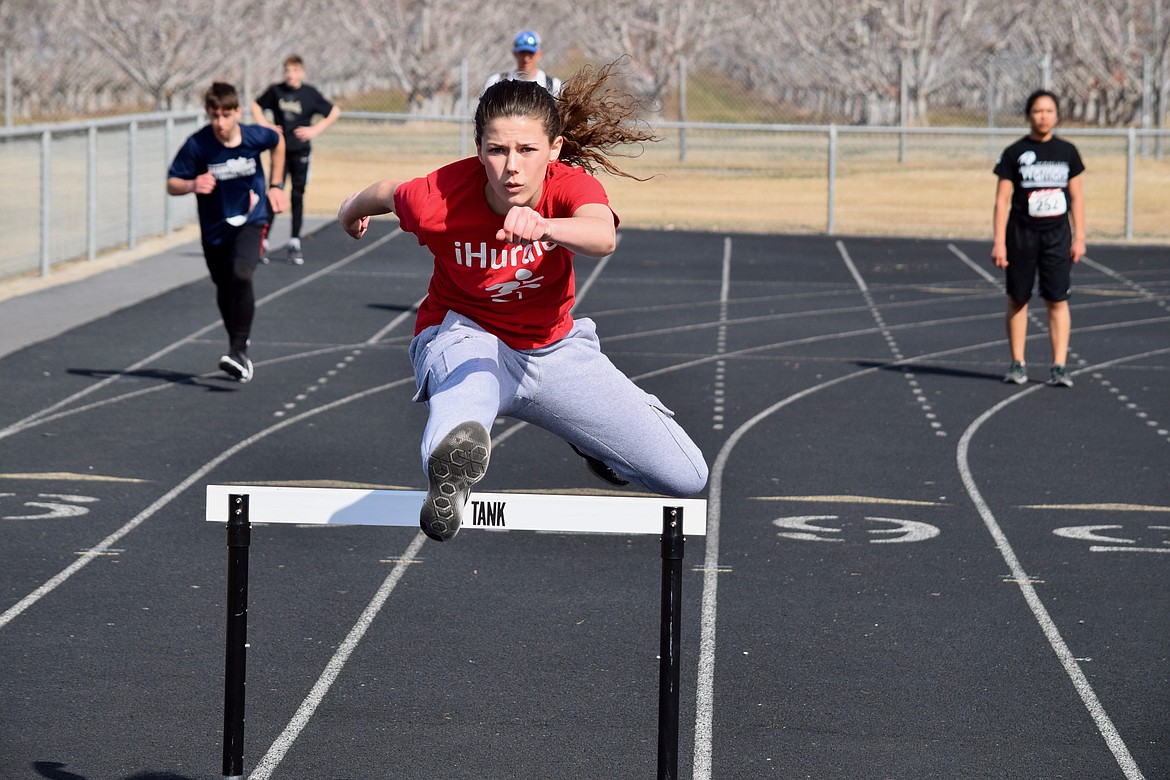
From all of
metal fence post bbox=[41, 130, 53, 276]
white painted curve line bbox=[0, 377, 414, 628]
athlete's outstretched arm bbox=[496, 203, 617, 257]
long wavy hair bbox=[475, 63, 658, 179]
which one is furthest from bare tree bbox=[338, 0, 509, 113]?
athlete's outstretched arm bbox=[496, 203, 617, 257]

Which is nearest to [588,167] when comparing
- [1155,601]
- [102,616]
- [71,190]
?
[102,616]

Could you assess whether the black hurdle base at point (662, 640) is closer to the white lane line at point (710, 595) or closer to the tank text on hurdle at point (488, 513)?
the tank text on hurdle at point (488, 513)

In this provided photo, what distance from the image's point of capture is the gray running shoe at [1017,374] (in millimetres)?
11750

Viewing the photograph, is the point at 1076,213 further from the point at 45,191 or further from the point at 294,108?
the point at 45,191

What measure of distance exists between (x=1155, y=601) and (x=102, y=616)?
4.28 meters

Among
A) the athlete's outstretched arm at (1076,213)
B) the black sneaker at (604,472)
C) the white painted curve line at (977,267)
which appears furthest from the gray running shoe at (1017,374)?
the black sneaker at (604,472)

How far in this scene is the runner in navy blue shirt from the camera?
10.5 m

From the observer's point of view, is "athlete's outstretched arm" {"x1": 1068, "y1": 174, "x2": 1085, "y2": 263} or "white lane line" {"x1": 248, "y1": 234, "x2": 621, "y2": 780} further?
"athlete's outstretched arm" {"x1": 1068, "y1": 174, "x2": 1085, "y2": 263}

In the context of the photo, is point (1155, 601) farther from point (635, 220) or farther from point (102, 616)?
point (635, 220)

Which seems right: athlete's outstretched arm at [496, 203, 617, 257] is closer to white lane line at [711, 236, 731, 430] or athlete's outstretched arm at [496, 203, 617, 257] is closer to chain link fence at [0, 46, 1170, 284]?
chain link fence at [0, 46, 1170, 284]

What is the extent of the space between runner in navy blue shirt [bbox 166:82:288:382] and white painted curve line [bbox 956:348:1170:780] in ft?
15.9

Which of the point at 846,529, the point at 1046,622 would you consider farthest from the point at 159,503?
the point at 1046,622

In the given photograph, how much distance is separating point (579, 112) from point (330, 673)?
2236 mm

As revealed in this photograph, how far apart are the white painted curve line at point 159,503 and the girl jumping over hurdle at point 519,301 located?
254cm
